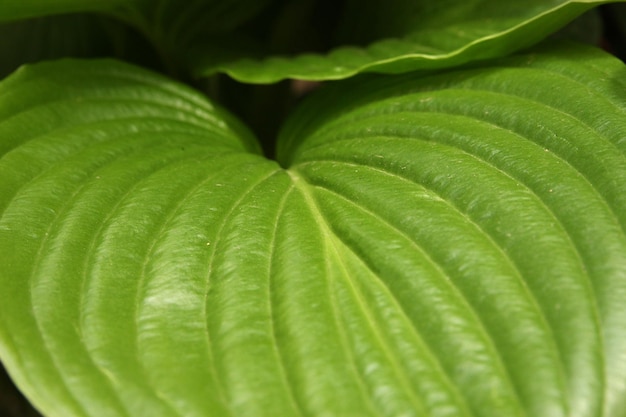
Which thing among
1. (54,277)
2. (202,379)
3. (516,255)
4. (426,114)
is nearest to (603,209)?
(516,255)

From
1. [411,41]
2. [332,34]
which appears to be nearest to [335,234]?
[411,41]

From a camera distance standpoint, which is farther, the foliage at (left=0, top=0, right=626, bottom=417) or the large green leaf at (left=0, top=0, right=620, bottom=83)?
the large green leaf at (left=0, top=0, right=620, bottom=83)

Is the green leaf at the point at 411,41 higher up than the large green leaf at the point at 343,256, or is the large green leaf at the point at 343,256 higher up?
the green leaf at the point at 411,41

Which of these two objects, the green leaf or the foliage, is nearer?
the foliage

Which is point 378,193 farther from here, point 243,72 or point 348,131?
point 243,72

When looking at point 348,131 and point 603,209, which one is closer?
point 603,209

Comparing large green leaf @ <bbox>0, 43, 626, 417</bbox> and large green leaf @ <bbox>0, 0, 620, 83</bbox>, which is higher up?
large green leaf @ <bbox>0, 0, 620, 83</bbox>

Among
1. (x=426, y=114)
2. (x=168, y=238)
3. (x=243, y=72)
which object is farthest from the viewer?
(x=243, y=72)
